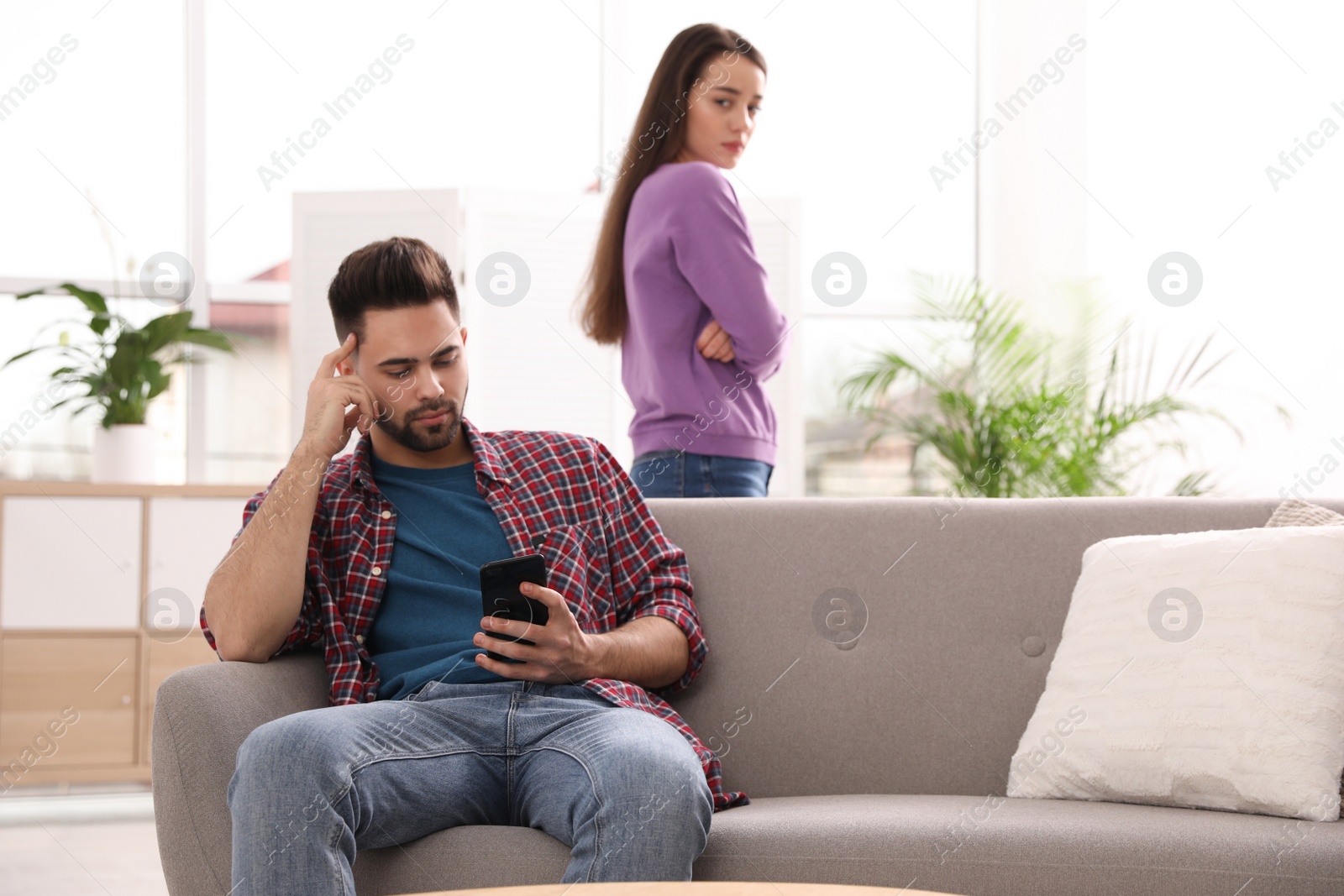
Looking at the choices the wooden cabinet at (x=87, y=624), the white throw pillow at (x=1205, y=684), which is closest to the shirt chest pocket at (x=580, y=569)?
the white throw pillow at (x=1205, y=684)

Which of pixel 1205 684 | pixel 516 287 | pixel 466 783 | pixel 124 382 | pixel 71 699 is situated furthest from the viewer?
pixel 516 287

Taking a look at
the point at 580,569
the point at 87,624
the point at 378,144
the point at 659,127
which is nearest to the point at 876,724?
the point at 580,569

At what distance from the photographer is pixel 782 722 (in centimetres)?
171

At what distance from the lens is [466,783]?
138 cm

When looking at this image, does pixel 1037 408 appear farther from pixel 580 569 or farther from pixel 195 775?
pixel 195 775

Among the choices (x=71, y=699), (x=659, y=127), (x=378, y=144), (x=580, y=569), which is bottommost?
(x=71, y=699)

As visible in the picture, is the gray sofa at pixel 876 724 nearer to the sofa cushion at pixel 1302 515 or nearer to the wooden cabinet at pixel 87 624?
the sofa cushion at pixel 1302 515

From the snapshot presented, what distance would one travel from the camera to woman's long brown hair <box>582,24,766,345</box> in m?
2.07

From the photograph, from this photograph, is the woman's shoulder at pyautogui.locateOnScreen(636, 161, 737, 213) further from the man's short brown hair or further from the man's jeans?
the man's jeans

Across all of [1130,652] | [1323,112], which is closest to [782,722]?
[1130,652]

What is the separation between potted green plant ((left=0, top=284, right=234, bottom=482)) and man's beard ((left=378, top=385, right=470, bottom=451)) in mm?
2139

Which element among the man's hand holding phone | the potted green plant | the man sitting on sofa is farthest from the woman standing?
the potted green plant

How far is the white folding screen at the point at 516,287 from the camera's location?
3646 mm

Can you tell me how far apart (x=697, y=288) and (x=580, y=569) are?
1.98 feet
